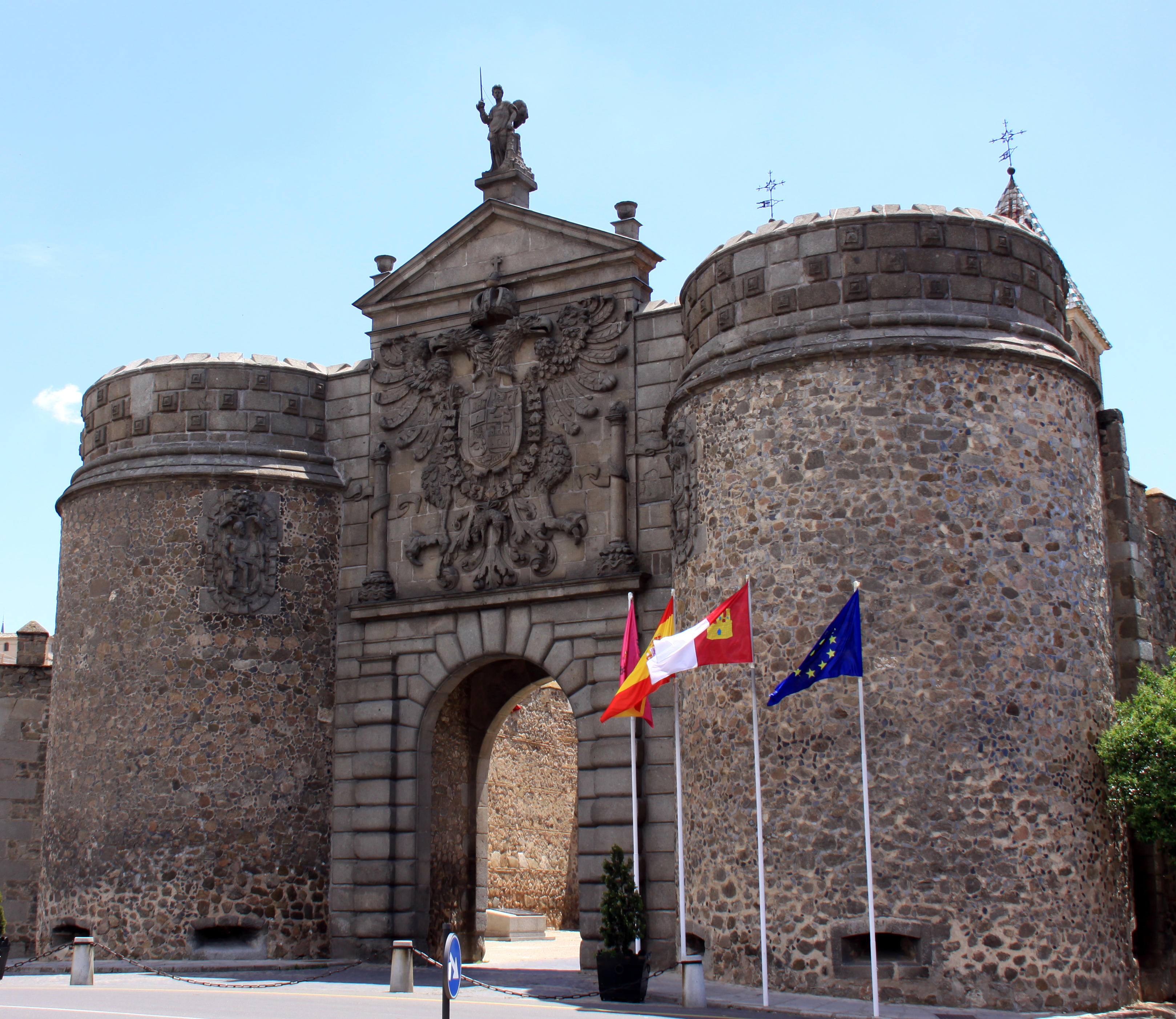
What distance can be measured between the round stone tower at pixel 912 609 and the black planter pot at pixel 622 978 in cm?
131

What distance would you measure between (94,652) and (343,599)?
12.3 feet

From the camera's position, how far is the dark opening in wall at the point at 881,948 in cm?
1436

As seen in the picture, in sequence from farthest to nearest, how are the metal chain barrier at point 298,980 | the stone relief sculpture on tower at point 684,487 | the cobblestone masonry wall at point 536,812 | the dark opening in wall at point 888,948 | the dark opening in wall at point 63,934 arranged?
the cobblestone masonry wall at point 536,812 → the dark opening in wall at point 63,934 → the stone relief sculpture on tower at point 684,487 → the metal chain barrier at point 298,980 → the dark opening in wall at point 888,948

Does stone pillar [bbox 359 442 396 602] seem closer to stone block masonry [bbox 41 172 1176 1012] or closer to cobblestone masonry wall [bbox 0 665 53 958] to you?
stone block masonry [bbox 41 172 1176 1012]

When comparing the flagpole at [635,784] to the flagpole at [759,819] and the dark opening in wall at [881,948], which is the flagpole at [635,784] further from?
the dark opening in wall at [881,948]

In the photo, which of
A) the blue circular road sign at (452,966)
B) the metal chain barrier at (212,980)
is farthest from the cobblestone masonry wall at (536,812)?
the blue circular road sign at (452,966)

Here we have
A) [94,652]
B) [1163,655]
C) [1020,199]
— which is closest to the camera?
[1163,655]

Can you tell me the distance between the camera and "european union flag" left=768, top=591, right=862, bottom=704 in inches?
571

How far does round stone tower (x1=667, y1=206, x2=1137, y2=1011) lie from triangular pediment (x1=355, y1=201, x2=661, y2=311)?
10.3ft

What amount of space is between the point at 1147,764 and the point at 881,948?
3.42m

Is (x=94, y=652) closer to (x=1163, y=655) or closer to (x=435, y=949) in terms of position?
(x=435, y=949)

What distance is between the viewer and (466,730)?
70.0ft

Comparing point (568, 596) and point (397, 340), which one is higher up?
point (397, 340)

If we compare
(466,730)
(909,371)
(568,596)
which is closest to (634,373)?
(568,596)
